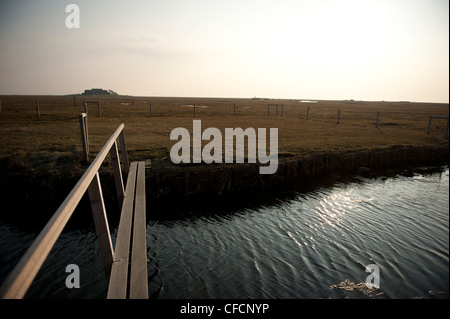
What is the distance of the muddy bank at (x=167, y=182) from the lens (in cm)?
1084

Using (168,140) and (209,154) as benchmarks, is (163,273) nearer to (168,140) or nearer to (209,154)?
(209,154)

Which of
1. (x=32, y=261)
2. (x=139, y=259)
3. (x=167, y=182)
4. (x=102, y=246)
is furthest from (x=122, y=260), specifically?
(x=167, y=182)

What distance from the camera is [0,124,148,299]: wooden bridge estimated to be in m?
1.55

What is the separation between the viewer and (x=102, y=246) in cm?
351

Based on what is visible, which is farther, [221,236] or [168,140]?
[168,140]

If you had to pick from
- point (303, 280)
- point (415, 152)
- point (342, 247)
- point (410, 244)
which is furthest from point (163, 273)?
point (415, 152)

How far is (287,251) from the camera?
→ 323 inches

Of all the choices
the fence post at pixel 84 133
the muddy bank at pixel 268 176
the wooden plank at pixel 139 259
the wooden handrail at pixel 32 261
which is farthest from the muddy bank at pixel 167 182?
the wooden handrail at pixel 32 261

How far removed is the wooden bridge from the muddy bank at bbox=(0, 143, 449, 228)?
202 inches

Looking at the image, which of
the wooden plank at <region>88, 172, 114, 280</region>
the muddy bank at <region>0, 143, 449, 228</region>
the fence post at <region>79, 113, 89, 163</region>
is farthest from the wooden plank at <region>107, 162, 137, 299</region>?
the fence post at <region>79, 113, 89, 163</region>

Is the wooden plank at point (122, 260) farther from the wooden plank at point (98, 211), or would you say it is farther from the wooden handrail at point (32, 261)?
the wooden handrail at point (32, 261)

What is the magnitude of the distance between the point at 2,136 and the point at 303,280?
18.5 metres

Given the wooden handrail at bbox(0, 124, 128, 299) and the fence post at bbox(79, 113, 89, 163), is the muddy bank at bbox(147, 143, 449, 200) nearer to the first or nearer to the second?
the fence post at bbox(79, 113, 89, 163)
